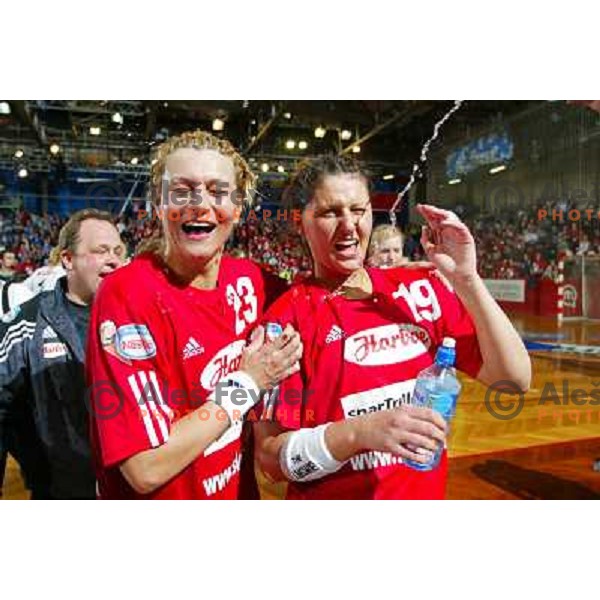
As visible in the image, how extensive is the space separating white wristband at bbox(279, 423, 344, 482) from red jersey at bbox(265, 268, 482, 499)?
0.18 feet

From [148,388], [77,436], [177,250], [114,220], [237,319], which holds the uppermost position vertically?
[114,220]

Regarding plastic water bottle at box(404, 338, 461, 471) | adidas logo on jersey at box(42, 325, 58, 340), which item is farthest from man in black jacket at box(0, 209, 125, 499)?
plastic water bottle at box(404, 338, 461, 471)

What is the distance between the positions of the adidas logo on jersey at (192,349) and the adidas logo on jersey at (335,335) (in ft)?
0.99

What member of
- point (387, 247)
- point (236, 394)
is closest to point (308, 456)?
point (236, 394)

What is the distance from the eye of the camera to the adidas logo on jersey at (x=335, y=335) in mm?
1404

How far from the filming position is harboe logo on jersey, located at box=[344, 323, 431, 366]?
1400 mm

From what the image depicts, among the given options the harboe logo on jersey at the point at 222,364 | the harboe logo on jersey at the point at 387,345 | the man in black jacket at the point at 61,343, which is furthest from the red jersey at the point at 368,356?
the man in black jacket at the point at 61,343

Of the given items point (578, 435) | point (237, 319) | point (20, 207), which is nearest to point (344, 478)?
point (237, 319)

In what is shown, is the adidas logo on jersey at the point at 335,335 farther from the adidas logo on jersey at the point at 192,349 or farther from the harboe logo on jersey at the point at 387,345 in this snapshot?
the adidas logo on jersey at the point at 192,349

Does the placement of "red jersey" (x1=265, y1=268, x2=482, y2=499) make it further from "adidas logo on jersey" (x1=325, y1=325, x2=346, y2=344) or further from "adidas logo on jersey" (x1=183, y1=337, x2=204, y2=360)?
"adidas logo on jersey" (x1=183, y1=337, x2=204, y2=360)

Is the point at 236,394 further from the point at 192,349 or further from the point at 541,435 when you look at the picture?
the point at 541,435

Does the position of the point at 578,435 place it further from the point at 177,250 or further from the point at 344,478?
the point at 177,250
